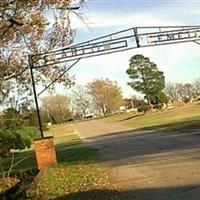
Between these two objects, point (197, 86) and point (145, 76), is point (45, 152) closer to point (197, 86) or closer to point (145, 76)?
point (145, 76)

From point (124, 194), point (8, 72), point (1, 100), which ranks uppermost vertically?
point (8, 72)

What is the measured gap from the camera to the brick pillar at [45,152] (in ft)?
75.5

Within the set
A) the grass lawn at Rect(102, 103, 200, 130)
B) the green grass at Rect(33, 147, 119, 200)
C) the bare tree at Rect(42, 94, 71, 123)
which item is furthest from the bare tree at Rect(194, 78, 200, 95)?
the green grass at Rect(33, 147, 119, 200)

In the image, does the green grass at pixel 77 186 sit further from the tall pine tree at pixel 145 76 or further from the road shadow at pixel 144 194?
the tall pine tree at pixel 145 76

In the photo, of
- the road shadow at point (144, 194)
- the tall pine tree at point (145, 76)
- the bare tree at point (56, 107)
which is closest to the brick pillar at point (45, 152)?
the road shadow at point (144, 194)

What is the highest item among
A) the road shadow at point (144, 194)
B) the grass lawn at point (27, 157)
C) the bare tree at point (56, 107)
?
the bare tree at point (56, 107)

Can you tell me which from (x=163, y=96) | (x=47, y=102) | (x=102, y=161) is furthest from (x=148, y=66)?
(x=102, y=161)

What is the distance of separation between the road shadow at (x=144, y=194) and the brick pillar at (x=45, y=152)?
35.8 feet

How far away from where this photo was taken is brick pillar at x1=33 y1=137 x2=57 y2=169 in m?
23.0

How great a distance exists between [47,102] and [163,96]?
47389 millimetres

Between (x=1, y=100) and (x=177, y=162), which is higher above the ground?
(x=1, y=100)

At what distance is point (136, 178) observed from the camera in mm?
14469

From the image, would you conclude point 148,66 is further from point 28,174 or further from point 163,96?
point 28,174

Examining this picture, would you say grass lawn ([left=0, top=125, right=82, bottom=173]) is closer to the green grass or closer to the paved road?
the paved road
